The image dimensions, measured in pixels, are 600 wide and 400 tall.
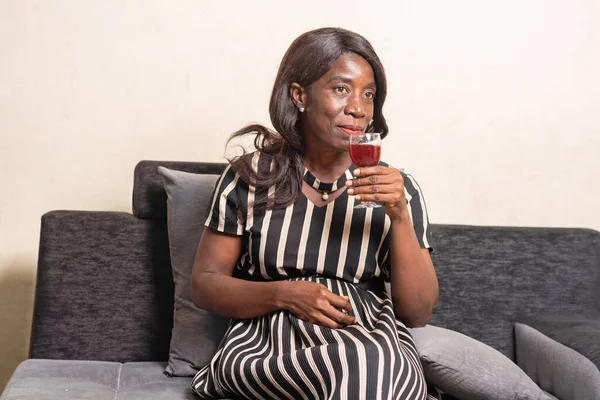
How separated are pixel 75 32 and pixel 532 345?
160 cm

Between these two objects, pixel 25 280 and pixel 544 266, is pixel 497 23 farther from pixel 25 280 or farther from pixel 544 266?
pixel 25 280

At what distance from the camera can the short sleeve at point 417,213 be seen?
80.0 inches

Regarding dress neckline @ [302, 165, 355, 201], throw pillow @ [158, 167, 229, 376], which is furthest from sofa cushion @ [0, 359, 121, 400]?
dress neckline @ [302, 165, 355, 201]

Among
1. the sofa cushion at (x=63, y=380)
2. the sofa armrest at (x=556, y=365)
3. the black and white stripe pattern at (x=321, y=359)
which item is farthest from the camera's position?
the sofa armrest at (x=556, y=365)

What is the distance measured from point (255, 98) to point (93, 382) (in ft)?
3.31

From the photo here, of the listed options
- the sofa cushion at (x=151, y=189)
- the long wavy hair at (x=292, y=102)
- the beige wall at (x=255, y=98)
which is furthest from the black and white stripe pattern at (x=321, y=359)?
the beige wall at (x=255, y=98)

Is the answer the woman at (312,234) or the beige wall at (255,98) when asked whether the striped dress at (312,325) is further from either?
the beige wall at (255,98)

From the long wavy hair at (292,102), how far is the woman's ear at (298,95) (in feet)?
0.03

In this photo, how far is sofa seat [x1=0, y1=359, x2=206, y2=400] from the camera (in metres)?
1.89

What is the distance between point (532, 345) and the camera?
2258 millimetres

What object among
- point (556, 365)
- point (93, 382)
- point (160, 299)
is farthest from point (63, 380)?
point (556, 365)

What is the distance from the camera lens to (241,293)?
1907 mm

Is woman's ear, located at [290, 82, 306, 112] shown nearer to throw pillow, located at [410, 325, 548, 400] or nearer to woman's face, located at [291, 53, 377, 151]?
woman's face, located at [291, 53, 377, 151]

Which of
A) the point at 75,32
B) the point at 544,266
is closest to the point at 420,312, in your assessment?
the point at 544,266
